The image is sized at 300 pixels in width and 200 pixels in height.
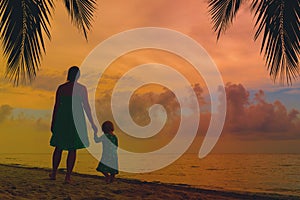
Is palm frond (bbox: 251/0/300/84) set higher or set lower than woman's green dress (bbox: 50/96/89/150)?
higher

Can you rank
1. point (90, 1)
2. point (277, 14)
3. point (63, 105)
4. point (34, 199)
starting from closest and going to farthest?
point (34, 199)
point (63, 105)
point (277, 14)
point (90, 1)

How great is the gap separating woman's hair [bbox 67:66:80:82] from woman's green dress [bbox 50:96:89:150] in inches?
12.1

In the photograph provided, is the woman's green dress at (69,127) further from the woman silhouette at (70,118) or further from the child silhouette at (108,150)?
the child silhouette at (108,150)

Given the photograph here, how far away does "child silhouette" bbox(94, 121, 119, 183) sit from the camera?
7.93 meters

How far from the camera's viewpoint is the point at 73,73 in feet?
22.8

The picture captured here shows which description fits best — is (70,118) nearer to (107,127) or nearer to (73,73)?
(73,73)

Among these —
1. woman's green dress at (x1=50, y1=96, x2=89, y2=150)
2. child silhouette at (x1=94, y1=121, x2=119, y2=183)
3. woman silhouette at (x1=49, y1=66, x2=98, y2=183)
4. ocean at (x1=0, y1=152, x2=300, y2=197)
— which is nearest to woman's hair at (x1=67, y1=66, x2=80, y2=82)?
woman silhouette at (x1=49, y1=66, x2=98, y2=183)

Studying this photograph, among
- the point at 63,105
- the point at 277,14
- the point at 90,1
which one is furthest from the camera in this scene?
the point at 90,1

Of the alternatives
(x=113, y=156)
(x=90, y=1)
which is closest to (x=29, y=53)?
(x=90, y=1)

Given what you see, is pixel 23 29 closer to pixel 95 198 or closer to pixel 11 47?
pixel 11 47

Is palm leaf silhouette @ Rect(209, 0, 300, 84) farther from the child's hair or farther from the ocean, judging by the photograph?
the ocean

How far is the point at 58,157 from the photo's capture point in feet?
23.0

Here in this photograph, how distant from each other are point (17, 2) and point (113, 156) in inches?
126

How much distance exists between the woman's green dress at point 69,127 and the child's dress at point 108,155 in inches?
42.8
